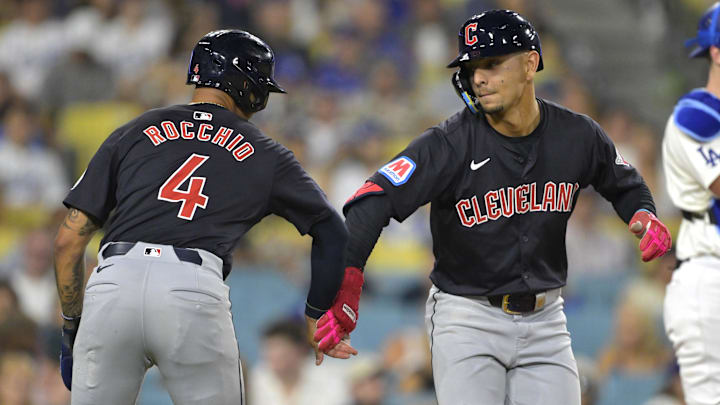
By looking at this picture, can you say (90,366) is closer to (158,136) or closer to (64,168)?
(158,136)

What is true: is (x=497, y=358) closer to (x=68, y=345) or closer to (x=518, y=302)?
(x=518, y=302)

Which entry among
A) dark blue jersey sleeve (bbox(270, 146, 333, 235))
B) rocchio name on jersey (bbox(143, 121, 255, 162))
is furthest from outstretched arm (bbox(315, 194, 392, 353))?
rocchio name on jersey (bbox(143, 121, 255, 162))

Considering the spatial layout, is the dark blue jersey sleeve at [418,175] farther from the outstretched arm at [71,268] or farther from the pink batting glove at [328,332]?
the outstretched arm at [71,268]

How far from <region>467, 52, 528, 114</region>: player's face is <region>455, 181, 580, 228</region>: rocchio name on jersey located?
0.32 metres

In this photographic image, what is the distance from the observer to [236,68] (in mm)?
3807

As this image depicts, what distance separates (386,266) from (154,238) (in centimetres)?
510

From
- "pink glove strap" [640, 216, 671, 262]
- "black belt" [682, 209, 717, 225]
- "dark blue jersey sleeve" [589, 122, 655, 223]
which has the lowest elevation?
"black belt" [682, 209, 717, 225]

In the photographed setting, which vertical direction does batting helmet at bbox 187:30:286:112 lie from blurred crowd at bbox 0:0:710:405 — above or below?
above

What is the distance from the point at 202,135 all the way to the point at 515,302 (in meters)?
1.34

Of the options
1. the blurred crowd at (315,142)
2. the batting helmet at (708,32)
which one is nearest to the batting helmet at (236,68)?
the batting helmet at (708,32)

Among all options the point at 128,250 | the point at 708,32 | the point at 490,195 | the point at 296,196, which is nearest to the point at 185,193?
the point at 128,250

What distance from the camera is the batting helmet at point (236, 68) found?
3.81 metres

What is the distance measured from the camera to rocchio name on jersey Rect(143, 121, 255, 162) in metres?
3.61

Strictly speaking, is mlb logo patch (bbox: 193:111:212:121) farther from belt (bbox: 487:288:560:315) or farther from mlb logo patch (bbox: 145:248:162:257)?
belt (bbox: 487:288:560:315)
